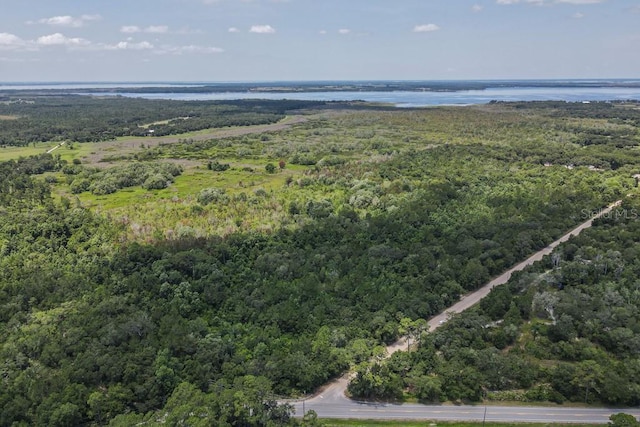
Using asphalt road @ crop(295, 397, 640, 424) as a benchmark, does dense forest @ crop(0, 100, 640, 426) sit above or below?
above

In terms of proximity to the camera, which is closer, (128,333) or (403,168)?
(128,333)

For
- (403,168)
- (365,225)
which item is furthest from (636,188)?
(365,225)

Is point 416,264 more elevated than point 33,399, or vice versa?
point 416,264

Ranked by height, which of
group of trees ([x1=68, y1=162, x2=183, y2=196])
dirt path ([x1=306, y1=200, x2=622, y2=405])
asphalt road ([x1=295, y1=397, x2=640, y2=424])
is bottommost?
asphalt road ([x1=295, y1=397, x2=640, y2=424])

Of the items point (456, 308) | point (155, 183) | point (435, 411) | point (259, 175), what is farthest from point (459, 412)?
point (259, 175)

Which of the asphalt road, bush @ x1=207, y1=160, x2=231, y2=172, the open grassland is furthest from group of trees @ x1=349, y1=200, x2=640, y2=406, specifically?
bush @ x1=207, y1=160, x2=231, y2=172

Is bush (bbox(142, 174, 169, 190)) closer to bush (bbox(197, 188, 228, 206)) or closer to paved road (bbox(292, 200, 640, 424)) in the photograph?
bush (bbox(197, 188, 228, 206))

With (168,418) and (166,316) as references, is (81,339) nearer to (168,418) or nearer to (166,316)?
(166,316)
